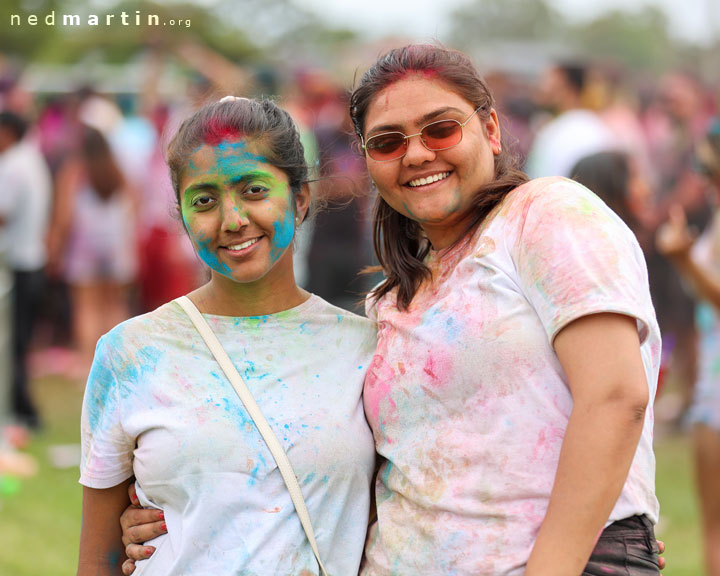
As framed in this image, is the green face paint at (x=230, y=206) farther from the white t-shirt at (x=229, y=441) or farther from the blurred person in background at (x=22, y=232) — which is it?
the blurred person in background at (x=22, y=232)

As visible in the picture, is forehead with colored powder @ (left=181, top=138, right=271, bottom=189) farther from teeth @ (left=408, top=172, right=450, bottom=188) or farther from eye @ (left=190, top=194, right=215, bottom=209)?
teeth @ (left=408, top=172, right=450, bottom=188)

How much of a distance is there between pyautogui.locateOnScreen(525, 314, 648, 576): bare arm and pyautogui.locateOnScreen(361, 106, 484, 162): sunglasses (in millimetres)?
605

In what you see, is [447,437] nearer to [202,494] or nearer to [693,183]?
[202,494]

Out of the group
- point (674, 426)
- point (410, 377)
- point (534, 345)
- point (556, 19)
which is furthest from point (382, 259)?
point (556, 19)

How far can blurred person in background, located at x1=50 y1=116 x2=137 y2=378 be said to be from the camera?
8.93 m

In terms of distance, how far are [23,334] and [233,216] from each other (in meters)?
6.40

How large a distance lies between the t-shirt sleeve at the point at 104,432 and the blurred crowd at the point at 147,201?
458 centimetres

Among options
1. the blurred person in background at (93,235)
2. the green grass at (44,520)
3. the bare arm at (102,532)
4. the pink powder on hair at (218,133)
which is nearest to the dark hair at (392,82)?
the pink powder on hair at (218,133)

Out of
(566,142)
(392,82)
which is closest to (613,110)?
(566,142)

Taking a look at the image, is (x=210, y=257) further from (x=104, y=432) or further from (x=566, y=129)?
(x=566, y=129)

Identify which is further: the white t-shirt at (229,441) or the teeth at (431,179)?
the teeth at (431,179)

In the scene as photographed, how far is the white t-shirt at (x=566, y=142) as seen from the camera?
269 inches

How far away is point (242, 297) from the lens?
2.63 metres

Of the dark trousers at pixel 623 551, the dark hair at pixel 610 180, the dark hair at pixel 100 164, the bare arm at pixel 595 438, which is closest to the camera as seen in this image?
the bare arm at pixel 595 438
